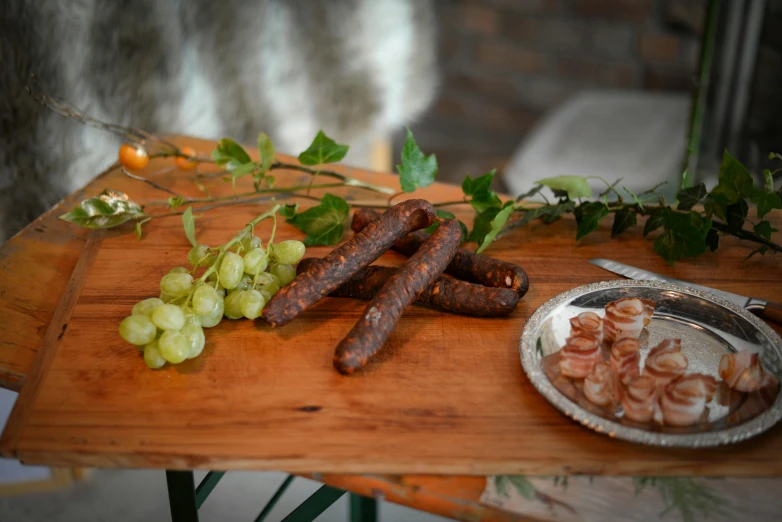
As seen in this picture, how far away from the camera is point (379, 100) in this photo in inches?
77.9

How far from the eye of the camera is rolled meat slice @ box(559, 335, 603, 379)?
662 mm

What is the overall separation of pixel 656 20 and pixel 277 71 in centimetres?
131

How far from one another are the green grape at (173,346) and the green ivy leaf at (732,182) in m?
0.68

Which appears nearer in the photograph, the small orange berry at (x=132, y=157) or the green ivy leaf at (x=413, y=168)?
the green ivy leaf at (x=413, y=168)

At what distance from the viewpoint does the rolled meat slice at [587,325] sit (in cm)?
70

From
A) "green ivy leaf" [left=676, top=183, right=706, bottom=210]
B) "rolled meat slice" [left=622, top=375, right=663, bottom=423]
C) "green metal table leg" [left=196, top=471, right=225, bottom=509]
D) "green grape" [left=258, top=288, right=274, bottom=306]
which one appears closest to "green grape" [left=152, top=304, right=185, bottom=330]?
"green grape" [left=258, top=288, right=274, bottom=306]

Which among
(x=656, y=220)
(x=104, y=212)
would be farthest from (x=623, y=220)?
(x=104, y=212)

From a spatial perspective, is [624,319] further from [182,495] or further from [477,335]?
[182,495]

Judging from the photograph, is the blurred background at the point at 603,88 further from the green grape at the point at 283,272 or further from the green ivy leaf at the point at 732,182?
the green grape at the point at 283,272

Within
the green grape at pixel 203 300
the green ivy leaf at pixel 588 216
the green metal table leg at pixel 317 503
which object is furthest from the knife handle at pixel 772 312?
the green grape at pixel 203 300

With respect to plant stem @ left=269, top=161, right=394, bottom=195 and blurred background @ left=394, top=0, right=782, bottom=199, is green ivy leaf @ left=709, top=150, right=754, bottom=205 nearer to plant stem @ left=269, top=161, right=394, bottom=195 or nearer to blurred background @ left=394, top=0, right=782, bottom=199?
plant stem @ left=269, top=161, right=394, bottom=195

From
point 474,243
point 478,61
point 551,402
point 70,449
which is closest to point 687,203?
point 474,243

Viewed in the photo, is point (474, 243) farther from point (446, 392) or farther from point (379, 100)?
point (379, 100)

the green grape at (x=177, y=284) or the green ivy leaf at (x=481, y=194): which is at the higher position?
the green ivy leaf at (x=481, y=194)
